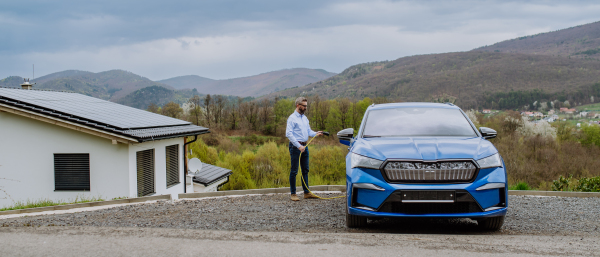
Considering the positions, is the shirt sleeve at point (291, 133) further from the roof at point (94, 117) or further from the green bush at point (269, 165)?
the green bush at point (269, 165)

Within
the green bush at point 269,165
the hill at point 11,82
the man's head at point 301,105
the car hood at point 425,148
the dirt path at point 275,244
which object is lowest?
the green bush at point 269,165

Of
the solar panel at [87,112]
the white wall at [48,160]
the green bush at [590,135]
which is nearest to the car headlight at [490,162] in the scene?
the white wall at [48,160]

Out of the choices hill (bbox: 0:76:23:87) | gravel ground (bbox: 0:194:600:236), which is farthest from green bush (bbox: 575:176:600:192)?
hill (bbox: 0:76:23:87)

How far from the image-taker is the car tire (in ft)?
16.8

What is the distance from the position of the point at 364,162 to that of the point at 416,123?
156 centimetres

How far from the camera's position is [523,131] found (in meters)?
54.7

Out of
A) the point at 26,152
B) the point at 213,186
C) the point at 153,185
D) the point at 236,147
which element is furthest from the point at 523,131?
the point at 26,152

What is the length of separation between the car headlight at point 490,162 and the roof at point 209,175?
18087 millimetres

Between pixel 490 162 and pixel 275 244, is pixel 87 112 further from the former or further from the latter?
pixel 490 162

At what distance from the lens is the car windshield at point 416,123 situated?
5.90 meters

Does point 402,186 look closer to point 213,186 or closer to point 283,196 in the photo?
point 283,196

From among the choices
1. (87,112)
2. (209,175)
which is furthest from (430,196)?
(209,175)

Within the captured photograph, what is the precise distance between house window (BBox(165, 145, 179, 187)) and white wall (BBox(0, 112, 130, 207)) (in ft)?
10.4

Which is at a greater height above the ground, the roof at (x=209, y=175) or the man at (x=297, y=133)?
the man at (x=297, y=133)
